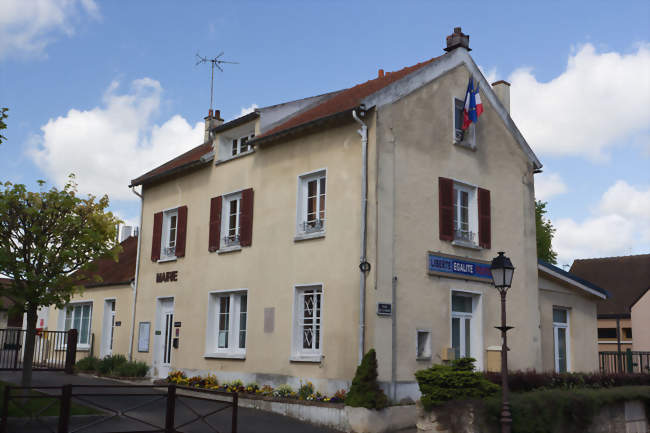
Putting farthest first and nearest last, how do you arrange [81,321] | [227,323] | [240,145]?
[81,321] → [240,145] → [227,323]

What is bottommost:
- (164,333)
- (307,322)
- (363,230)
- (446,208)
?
(164,333)

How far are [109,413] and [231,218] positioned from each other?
6.62m

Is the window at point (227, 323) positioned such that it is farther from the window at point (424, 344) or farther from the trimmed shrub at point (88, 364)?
the trimmed shrub at point (88, 364)

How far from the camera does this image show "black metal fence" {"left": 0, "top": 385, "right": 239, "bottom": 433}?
31.2ft

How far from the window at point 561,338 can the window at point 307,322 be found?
754 cm

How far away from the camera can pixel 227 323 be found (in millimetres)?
17016

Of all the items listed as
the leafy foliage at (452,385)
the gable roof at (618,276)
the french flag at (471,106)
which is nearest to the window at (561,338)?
the french flag at (471,106)

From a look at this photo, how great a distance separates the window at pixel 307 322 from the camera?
47.2 ft

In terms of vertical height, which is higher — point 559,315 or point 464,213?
point 464,213

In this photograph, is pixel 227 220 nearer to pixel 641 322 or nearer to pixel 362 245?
pixel 362 245

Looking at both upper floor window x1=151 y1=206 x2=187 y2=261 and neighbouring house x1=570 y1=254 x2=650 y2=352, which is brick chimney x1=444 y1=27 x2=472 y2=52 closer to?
upper floor window x1=151 y1=206 x2=187 y2=261

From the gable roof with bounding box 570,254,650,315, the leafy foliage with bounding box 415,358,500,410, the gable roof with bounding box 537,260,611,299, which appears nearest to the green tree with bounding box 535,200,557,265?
the gable roof with bounding box 570,254,650,315

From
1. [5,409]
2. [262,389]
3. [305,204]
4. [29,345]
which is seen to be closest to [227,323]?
[262,389]

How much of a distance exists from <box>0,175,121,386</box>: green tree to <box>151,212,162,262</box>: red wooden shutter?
5717 mm
